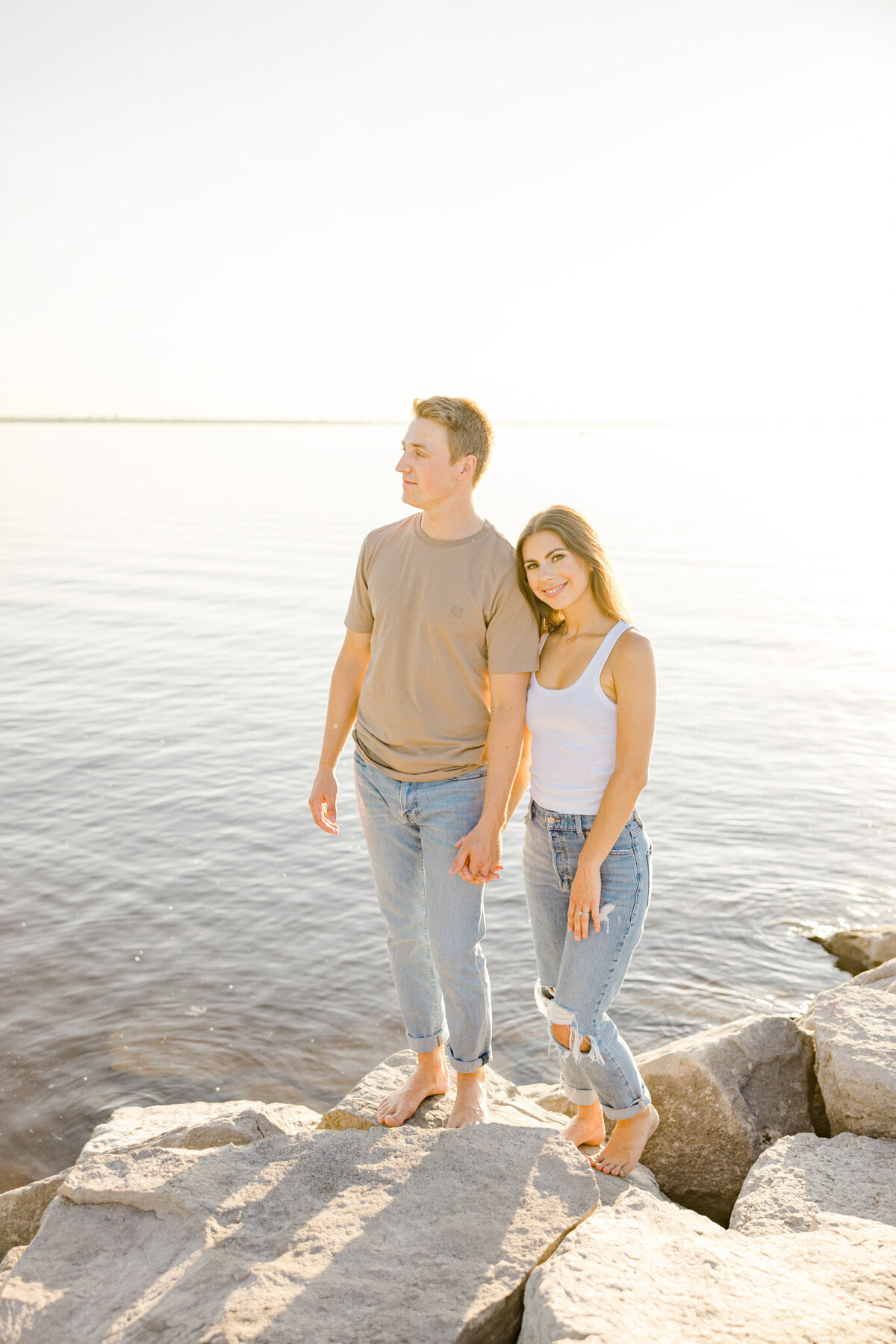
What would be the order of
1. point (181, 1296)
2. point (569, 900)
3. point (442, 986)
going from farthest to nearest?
point (442, 986) → point (569, 900) → point (181, 1296)

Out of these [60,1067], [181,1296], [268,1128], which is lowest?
[60,1067]

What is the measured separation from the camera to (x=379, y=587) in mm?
3934

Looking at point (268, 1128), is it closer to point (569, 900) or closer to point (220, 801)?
point (569, 900)

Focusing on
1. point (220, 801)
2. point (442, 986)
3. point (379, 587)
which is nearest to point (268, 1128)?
point (442, 986)

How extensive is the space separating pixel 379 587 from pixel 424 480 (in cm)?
46

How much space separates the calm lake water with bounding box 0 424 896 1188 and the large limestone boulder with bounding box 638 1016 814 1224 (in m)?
1.70

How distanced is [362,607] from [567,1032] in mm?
1790

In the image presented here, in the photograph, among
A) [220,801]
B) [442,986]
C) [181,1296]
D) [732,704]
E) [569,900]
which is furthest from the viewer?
[732,704]

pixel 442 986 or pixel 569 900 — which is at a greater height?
pixel 569 900

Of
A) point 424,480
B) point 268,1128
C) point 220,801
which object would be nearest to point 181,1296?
point 268,1128

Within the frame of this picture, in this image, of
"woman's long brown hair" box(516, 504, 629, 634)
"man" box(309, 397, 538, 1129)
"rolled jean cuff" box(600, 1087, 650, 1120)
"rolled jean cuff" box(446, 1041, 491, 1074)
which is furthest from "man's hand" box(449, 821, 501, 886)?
"rolled jean cuff" box(600, 1087, 650, 1120)

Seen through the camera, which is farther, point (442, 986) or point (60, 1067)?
point (60, 1067)

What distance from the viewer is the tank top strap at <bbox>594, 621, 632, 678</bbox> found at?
355 centimetres

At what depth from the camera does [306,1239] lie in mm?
2885
